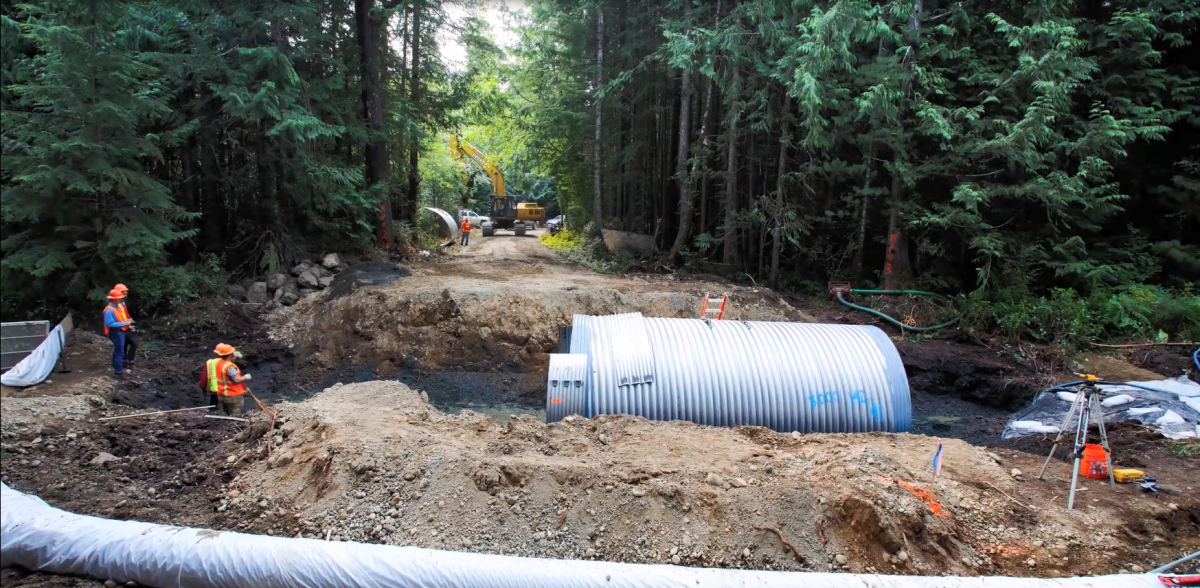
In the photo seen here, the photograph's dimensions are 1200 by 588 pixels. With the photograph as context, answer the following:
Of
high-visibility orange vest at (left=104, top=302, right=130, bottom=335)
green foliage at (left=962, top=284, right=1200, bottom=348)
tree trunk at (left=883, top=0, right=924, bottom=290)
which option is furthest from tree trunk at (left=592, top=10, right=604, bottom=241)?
high-visibility orange vest at (left=104, top=302, right=130, bottom=335)

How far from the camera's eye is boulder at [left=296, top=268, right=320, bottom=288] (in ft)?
Result: 47.9

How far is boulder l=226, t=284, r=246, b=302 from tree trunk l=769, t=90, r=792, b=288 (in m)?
11.5

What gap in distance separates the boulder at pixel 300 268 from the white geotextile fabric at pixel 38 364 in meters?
→ 7.00

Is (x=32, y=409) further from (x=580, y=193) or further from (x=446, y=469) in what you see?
(x=580, y=193)

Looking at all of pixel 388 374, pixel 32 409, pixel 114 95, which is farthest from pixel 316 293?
pixel 114 95

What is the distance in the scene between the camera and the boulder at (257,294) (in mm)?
13508

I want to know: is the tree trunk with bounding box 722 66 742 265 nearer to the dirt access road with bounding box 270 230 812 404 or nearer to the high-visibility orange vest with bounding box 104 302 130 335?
the dirt access road with bounding box 270 230 812 404

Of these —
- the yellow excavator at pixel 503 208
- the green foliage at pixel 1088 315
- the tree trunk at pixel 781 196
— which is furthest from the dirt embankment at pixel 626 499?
the yellow excavator at pixel 503 208

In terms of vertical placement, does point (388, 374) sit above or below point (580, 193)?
below

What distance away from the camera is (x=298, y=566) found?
3408 mm

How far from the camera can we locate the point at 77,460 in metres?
5.17

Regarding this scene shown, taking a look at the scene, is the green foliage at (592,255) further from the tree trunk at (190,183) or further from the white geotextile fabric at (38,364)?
the white geotextile fabric at (38,364)

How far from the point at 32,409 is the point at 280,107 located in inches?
338

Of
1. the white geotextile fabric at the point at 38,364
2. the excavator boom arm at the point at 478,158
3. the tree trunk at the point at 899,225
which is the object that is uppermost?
the excavator boom arm at the point at 478,158
